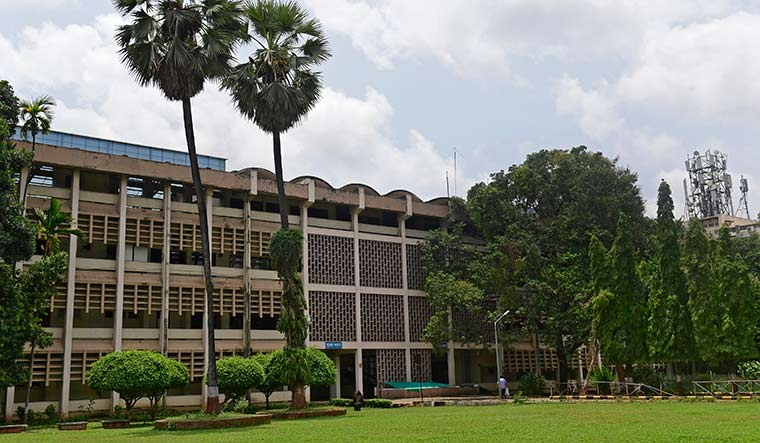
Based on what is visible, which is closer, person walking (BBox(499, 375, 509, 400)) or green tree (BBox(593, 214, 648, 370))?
green tree (BBox(593, 214, 648, 370))

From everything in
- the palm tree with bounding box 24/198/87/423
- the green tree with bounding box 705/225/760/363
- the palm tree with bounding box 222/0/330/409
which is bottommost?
the green tree with bounding box 705/225/760/363

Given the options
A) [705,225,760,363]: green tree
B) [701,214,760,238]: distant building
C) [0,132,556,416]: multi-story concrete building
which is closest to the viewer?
[705,225,760,363]: green tree

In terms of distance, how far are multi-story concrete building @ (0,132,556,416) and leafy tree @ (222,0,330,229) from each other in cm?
1288

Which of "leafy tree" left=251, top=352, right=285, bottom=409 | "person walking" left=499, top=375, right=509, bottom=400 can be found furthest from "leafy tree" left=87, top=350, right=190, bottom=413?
"person walking" left=499, top=375, right=509, bottom=400

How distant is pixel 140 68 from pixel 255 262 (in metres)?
20.1

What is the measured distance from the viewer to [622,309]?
135ft

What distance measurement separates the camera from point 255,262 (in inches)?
1793

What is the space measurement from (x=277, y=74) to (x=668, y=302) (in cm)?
2289

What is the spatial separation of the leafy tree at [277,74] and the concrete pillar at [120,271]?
12.8 m

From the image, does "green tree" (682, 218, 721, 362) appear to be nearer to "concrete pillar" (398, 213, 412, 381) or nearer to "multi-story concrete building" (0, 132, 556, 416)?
"multi-story concrete building" (0, 132, 556, 416)

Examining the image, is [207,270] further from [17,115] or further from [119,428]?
[17,115]

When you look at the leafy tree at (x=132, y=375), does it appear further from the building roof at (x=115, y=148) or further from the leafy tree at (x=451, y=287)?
the leafy tree at (x=451, y=287)

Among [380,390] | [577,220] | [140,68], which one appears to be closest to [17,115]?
[140,68]

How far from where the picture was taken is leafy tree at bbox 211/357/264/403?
3416cm
